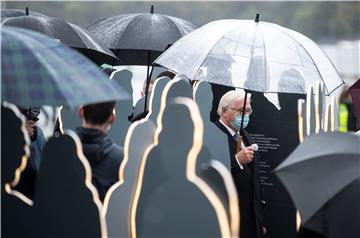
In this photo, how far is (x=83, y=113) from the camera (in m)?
3.73

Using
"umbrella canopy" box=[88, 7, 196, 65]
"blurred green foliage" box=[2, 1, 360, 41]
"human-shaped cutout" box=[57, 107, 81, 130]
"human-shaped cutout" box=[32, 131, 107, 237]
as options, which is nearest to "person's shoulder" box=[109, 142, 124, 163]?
"human-shaped cutout" box=[32, 131, 107, 237]

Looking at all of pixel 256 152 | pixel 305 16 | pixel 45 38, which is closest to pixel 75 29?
pixel 256 152

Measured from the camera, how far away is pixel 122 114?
5.10 meters

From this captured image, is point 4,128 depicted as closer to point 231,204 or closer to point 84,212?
point 84,212

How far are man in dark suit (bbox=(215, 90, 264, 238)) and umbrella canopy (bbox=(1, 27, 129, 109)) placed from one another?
1.75 meters

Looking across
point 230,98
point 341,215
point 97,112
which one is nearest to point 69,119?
point 230,98

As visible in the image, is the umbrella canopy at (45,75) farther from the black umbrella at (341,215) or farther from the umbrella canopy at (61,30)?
the umbrella canopy at (61,30)

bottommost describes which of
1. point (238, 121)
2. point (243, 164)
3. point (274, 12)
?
point (274, 12)

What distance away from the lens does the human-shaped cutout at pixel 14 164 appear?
3.58m

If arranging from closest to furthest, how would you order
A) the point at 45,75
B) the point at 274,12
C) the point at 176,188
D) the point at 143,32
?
the point at 176,188
the point at 45,75
the point at 143,32
the point at 274,12

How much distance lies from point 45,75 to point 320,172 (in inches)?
47.2

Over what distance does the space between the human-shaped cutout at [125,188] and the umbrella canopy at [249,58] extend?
4.52ft

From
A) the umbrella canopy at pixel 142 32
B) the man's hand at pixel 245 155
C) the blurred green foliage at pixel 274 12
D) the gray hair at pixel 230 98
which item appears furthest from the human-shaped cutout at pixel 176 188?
the blurred green foliage at pixel 274 12

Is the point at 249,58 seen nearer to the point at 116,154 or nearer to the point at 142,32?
the point at 116,154
